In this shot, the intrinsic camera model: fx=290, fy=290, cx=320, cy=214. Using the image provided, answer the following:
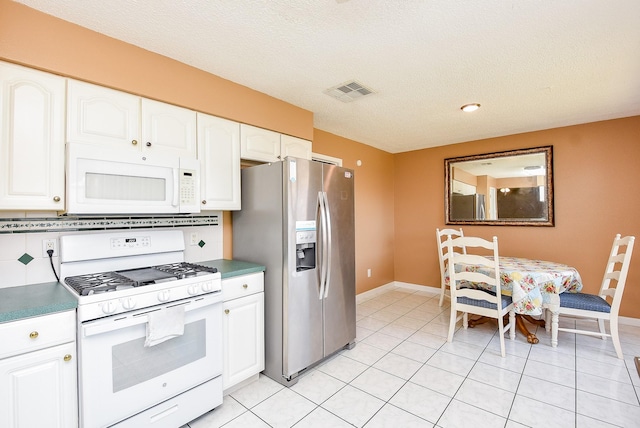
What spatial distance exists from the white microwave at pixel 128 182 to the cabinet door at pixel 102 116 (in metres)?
0.08

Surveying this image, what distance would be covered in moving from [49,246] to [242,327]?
1355mm

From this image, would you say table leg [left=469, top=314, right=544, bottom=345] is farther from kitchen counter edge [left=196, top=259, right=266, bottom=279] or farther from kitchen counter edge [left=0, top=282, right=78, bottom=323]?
kitchen counter edge [left=0, top=282, right=78, bottom=323]

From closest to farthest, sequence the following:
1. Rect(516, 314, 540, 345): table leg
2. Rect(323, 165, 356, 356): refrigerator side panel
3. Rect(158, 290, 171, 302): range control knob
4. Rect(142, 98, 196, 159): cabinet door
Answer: Rect(158, 290, 171, 302): range control knob → Rect(142, 98, 196, 159): cabinet door → Rect(323, 165, 356, 356): refrigerator side panel → Rect(516, 314, 540, 345): table leg

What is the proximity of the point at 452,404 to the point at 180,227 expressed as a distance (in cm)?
246

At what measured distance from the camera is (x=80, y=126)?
5.71 ft

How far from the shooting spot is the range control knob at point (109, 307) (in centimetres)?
149

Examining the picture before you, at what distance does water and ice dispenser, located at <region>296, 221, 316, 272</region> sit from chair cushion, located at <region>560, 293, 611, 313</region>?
2.43 metres

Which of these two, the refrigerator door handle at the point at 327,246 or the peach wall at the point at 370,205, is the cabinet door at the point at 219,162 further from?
the peach wall at the point at 370,205

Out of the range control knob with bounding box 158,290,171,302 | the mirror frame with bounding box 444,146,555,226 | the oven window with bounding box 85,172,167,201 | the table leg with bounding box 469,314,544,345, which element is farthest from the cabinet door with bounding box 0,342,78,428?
the mirror frame with bounding box 444,146,555,226

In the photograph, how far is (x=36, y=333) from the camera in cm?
135

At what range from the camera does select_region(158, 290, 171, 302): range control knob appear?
168 centimetres

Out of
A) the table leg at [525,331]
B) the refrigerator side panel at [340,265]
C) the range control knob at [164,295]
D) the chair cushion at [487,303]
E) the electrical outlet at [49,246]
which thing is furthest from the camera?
the table leg at [525,331]

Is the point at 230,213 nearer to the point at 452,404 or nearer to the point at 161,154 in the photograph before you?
the point at 161,154

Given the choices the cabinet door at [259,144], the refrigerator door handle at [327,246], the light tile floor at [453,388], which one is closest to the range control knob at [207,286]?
the light tile floor at [453,388]
